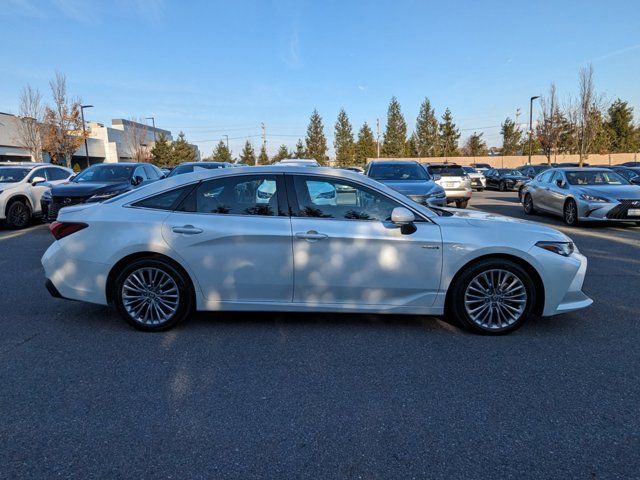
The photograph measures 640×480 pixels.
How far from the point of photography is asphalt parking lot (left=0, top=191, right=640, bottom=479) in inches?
96.3

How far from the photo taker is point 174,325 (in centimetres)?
433

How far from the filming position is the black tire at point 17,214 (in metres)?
11.5

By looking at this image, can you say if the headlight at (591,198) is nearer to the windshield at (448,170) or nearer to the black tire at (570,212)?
the black tire at (570,212)

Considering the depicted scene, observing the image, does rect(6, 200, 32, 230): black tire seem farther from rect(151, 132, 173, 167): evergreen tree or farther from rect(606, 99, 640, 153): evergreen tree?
rect(606, 99, 640, 153): evergreen tree

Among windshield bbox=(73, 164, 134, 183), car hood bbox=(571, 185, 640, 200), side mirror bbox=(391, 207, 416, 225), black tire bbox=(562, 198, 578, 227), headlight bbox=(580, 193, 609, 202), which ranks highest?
windshield bbox=(73, 164, 134, 183)

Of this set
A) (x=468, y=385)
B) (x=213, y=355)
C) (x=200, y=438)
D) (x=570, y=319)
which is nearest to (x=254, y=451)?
(x=200, y=438)

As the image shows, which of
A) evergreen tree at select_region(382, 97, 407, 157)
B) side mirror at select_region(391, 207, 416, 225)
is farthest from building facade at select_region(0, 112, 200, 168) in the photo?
side mirror at select_region(391, 207, 416, 225)

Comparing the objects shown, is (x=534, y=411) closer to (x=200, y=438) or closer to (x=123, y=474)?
(x=200, y=438)

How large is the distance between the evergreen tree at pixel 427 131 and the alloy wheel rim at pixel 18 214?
6349cm

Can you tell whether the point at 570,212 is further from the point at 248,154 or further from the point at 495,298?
the point at 248,154

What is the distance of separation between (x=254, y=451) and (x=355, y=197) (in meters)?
2.48

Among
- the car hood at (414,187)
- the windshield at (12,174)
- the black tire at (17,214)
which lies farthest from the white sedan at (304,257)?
the windshield at (12,174)

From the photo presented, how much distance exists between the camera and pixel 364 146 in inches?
2798

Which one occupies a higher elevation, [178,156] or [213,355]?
[178,156]
